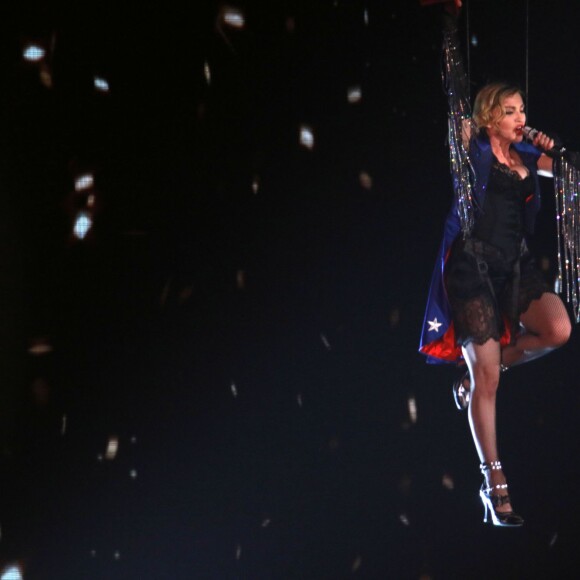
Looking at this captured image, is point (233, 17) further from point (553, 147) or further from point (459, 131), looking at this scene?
point (553, 147)

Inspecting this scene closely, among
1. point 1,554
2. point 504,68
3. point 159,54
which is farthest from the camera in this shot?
point 504,68

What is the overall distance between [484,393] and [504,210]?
598 millimetres

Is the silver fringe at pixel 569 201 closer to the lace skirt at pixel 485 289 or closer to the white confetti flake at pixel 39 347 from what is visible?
the lace skirt at pixel 485 289

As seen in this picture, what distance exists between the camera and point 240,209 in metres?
3.68

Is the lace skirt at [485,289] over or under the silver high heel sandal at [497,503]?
over

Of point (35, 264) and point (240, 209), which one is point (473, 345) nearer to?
point (240, 209)

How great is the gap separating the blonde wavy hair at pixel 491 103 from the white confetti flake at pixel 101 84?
48.2 inches

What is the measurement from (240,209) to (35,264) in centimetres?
74

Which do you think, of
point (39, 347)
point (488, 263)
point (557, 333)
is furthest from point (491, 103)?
point (39, 347)

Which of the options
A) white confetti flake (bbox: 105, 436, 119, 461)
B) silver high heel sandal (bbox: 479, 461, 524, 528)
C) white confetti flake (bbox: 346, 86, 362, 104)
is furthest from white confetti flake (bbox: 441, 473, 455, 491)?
white confetti flake (bbox: 346, 86, 362, 104)

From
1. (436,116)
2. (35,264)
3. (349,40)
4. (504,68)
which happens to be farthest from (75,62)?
(504,68)

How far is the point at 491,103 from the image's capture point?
342 centimetres

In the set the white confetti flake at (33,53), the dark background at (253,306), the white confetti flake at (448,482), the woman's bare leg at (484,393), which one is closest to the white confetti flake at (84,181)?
the dark background at (253,306)

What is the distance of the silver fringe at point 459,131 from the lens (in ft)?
10.9
